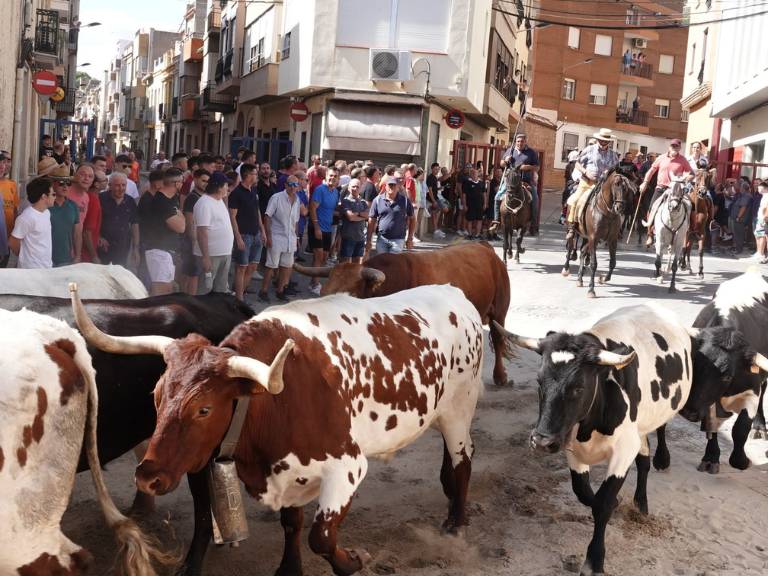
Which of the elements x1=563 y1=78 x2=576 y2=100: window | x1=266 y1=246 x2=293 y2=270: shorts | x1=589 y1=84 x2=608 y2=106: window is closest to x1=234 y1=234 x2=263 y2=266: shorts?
x1=266 y1=246 x2=293 y2=270: shorts

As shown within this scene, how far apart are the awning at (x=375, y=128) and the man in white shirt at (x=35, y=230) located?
17747 mm

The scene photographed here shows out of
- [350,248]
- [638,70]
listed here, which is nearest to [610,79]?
[638,70]

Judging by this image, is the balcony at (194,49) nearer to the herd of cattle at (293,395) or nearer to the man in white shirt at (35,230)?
the man in white shirt at (35,230)

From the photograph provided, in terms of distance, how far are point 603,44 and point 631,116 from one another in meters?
A: 4.46

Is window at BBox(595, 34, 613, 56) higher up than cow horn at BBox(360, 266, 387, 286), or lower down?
higher up

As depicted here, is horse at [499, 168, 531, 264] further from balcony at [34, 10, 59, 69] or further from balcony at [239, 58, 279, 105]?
balcony at [34, 10, 59, 69]

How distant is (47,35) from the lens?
2869 centimetres

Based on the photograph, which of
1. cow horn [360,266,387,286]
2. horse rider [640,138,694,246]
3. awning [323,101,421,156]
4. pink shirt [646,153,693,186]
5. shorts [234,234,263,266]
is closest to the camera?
cow horn [360,266,387,286]

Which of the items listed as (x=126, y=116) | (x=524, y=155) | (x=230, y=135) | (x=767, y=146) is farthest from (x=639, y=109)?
(x=126, y=116)

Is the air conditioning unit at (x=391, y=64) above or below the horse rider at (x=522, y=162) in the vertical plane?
above

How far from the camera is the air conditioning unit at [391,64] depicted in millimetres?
24484

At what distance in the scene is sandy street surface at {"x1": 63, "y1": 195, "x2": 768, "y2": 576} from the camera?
5.31 m

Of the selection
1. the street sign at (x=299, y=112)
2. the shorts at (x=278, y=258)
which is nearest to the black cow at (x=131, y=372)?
the shorts at (x=278, y=258)

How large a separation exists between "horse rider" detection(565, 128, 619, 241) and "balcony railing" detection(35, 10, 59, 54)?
57.4 ft
